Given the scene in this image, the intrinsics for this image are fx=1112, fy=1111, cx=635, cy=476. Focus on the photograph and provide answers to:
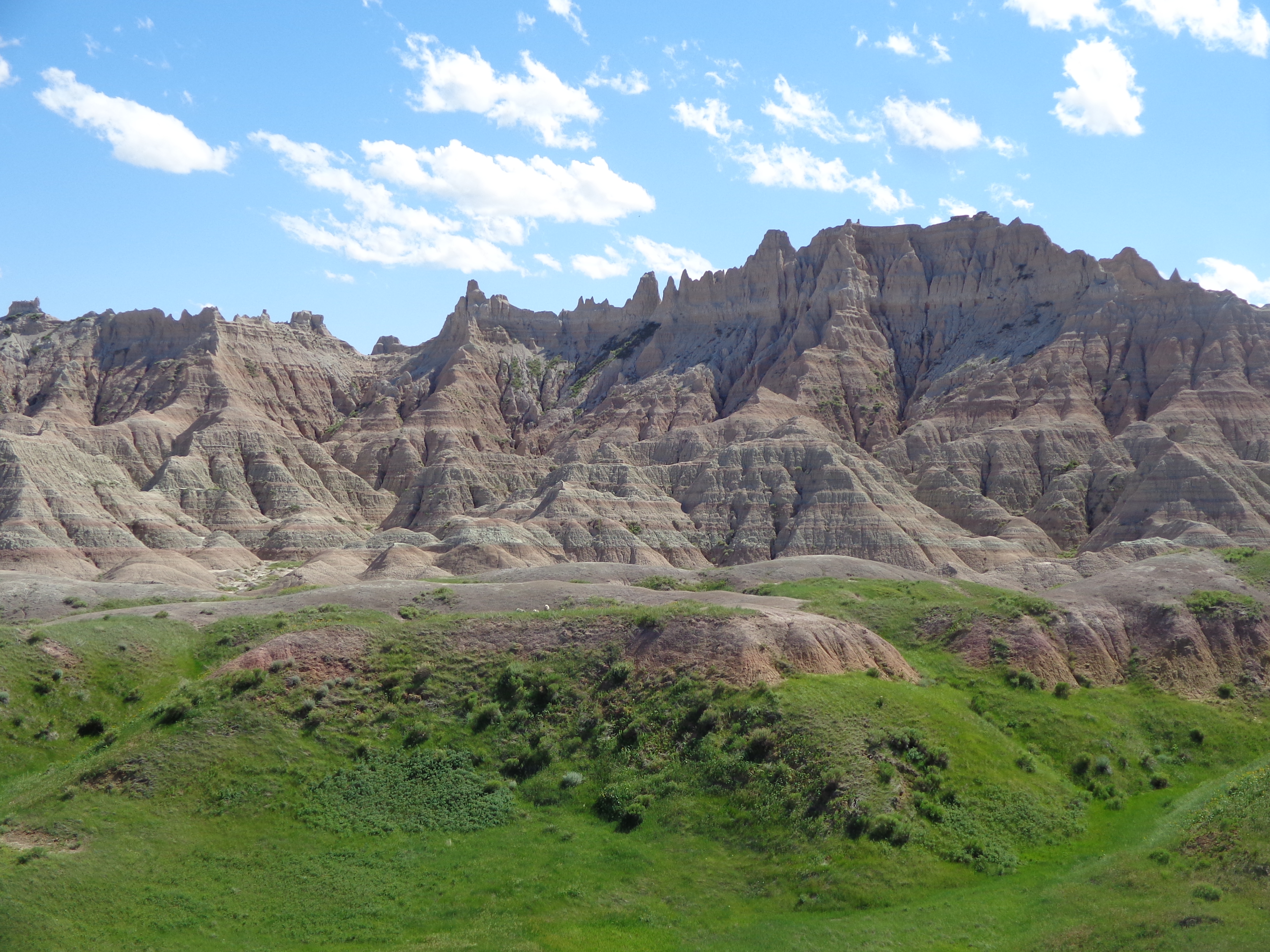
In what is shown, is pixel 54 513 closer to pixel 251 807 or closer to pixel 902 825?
pixel 251 807

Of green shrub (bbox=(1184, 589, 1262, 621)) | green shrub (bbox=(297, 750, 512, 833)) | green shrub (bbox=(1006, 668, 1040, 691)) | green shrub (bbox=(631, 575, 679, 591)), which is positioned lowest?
green shrub (bbox=(297, 750, 512, 833))

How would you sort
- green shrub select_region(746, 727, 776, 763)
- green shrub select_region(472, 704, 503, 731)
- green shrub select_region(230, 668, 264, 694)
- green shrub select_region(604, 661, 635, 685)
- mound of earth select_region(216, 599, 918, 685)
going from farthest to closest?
green shrub select_region(604, 661, 635, 685)
mound of earth select_region(216, 599, 918, 685)
green shrub select_region(230, 668, 264, 694)
green shrub select_region(472, 704, 503, 731)
green shrub select_region(746, 727, 776, 763)

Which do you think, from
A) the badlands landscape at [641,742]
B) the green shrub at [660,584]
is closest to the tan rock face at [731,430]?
the badlands landscape at [641,742]

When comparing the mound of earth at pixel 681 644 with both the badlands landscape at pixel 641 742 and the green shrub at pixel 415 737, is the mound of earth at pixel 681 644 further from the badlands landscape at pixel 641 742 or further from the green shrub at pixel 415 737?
the green shrub at pixel 415 737

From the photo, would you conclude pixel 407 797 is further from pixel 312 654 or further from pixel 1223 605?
pixel 1223 605

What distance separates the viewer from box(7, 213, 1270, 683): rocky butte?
4707 inches

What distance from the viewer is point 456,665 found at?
46344 mm

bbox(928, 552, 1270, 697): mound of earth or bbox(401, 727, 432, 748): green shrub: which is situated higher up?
bbox(928, 552, 1270, 697): mound of earth

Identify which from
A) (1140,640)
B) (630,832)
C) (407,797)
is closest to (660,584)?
(1140,640)

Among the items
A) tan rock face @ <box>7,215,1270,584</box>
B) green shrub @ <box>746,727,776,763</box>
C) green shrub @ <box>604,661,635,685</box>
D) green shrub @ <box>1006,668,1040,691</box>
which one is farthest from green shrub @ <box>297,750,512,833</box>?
tan rock face @ <box>7,215,1270,584</box>

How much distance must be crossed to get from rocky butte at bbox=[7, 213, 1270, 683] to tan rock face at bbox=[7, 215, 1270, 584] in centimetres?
46

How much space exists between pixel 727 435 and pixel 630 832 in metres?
121

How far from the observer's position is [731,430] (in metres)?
156

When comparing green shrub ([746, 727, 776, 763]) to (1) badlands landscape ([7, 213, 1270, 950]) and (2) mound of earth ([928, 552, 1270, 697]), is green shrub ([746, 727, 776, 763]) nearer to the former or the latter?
(1) badlands landscape ([7, 213, 1270, 950])
